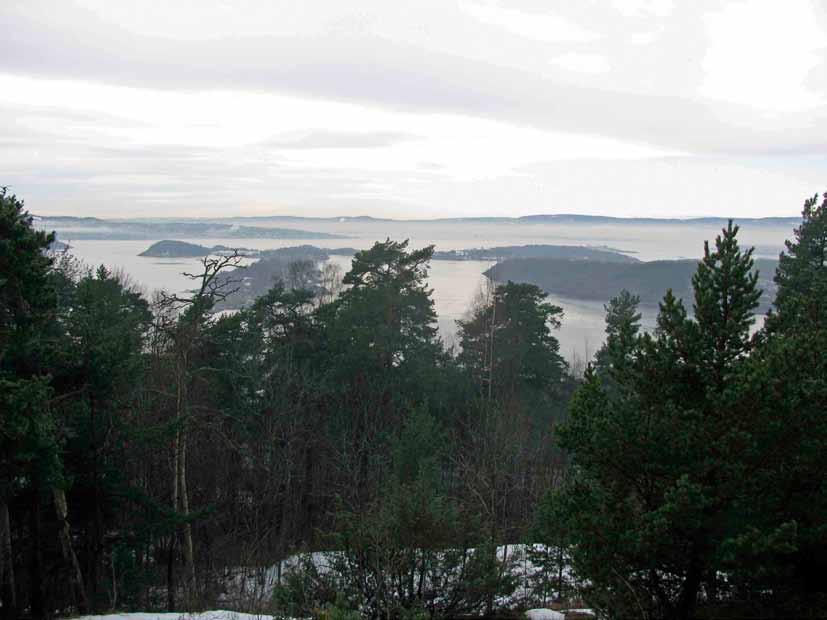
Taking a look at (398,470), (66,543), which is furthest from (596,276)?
(66,543)

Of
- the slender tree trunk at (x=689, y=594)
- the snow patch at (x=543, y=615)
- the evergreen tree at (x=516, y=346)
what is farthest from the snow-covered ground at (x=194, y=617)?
the evergreen tree at (x=516, y=346)

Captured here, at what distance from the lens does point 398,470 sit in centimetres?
1658

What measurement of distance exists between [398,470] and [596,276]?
34700 mm

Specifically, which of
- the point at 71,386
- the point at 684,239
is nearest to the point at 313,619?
the point at 71,386

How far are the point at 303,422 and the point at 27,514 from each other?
994 cm

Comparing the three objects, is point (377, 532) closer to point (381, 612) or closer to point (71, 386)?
point (381, 612)

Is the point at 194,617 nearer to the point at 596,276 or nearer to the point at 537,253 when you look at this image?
the point at 596,276

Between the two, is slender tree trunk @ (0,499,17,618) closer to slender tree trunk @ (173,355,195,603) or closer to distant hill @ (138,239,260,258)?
slender tree trunk @ (173,355,195,603)

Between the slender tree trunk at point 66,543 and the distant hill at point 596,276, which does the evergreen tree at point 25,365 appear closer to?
the slender tree trunk at point 66,543

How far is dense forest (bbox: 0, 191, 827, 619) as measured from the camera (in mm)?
6992

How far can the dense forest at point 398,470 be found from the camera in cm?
699

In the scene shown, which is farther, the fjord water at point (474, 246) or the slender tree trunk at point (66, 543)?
the fjord water at point (474, 246)

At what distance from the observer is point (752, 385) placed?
6750 mm

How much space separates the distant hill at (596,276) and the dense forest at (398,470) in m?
18.6
